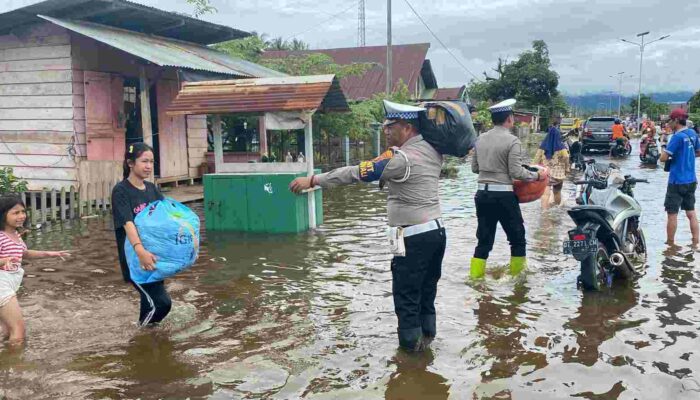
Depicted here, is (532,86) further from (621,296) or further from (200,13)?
(621,296)

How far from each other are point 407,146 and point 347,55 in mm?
37970

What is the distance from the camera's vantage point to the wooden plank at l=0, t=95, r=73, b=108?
12.5 metres

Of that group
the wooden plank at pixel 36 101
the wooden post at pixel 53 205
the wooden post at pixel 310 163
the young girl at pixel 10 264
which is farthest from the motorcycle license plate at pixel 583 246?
the wooden plank at pixel 36 101

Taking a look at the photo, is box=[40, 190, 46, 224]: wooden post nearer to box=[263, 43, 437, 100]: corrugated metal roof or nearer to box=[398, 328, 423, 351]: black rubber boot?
box=[398, 328, 423, 351]: black rubber boot

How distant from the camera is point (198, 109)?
9570mm

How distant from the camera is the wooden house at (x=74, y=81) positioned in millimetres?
12156

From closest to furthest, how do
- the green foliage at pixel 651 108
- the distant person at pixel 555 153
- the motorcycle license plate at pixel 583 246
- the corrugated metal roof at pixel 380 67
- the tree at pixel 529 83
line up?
the motorcycle license plate at pixel 583 246
the distant person at pixel 555 153
the corrugated metal roof at pixel 380 67
the tree at pixel 529 83
the green foliage at pixel 651 108

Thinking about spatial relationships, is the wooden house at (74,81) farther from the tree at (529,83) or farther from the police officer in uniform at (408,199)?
the tree at (529,83)

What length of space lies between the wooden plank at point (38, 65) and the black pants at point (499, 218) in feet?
31.1

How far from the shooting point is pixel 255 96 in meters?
9.56

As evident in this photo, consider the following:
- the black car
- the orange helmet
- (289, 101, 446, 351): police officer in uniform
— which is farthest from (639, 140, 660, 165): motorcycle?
(289, 101, 446, 351): police officer in uniform

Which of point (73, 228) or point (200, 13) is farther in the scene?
point (200, 13)

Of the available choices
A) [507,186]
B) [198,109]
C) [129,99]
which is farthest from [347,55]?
[507,186]

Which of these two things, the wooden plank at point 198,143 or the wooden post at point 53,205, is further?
the wooden plank at point 198,143
